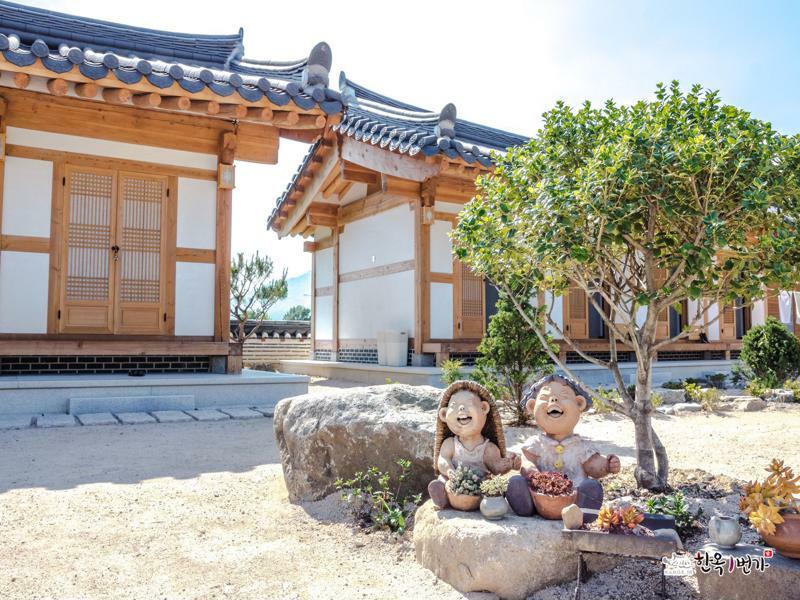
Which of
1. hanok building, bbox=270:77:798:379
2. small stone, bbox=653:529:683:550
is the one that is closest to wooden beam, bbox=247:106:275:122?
hanok building, bbox=270:77:798:379

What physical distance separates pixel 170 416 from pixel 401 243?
559 centimetres

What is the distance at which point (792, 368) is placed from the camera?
9.82 m

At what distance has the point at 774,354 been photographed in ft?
32.2

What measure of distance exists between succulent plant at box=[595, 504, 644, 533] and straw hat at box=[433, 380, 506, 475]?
0.73m

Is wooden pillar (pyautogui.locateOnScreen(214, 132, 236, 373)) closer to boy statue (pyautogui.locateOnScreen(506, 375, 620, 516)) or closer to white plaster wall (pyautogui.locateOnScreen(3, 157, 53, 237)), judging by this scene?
white plaster wall (pyautogui.locateOnScreen(3, 157, 53, 237))

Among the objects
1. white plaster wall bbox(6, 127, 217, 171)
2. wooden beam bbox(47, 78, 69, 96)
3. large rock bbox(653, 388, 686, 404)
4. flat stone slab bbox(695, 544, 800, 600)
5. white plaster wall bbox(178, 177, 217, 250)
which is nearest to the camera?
flat stone slab bbox(695, 544, 800, 600)

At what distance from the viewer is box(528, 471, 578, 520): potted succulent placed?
2.66m

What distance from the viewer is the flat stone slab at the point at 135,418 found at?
20.7ft

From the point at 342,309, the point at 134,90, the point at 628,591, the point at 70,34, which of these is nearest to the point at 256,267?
the point at 342,309

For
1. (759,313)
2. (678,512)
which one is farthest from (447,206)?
(759,313)

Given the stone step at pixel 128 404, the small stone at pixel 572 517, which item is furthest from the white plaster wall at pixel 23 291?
the small stone at pixel 572 517

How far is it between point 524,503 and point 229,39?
1063cm

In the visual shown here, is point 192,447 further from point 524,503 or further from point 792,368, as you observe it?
point 792,368

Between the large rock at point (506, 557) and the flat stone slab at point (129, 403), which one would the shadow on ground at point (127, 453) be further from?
the large rock at point (506, 557)
